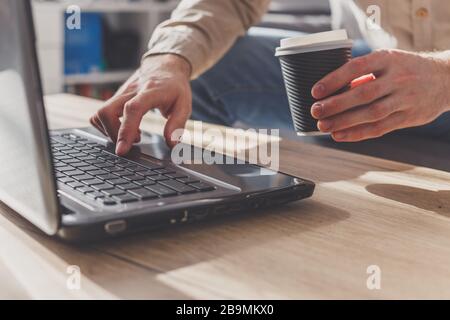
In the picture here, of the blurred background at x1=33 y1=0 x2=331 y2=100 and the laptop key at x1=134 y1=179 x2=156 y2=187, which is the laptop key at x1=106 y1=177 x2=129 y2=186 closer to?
the laptop key at x1=134 y1=179 x2=156 y2=187

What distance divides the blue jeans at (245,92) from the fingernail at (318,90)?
2.71 feet

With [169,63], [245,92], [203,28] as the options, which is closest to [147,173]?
[169,63]

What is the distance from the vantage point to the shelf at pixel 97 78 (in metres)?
3.18

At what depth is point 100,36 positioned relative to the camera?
10.9 feet

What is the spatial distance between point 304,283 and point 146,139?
1.51 feet

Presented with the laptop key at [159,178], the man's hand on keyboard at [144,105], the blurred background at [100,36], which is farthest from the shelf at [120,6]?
the laptop key at [159,178]

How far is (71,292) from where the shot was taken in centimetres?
41

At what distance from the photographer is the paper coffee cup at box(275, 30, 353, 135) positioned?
26.6 inches

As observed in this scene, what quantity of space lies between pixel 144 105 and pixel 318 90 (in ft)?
0.81

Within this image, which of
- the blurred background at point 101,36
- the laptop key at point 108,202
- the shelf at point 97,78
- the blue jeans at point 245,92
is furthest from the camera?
the shelf at point 97,78

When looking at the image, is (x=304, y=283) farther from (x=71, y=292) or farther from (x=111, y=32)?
(x=111, y=32)

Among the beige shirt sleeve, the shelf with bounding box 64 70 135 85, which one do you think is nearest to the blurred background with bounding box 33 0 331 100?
the shelf with bounding box 64 70 135 85

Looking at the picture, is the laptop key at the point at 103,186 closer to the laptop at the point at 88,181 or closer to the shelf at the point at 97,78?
the laptop at the point at 88,181

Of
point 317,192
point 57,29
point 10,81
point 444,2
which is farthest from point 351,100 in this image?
point 57,29
